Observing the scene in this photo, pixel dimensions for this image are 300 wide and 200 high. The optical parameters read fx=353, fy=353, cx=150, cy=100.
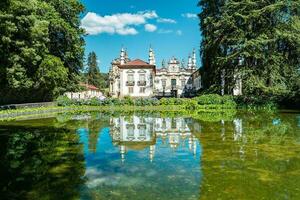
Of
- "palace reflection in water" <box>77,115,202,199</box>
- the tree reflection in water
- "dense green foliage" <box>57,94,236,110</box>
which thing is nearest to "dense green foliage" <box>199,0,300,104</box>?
"dense green foliage" <box>57,94,236,110</box>

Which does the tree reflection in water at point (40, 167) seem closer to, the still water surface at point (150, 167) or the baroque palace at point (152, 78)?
the still water surface at point (150, 167)

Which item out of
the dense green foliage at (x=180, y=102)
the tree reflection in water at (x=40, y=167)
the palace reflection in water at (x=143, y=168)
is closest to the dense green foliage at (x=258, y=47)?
the dense green foliage at (x=180, y=102)

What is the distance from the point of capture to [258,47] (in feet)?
111

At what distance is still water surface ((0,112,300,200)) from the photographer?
6.30 meters

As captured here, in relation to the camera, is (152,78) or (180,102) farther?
(152,78)

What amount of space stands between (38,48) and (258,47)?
20062 millimetres

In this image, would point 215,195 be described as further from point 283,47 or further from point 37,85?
point 283,47

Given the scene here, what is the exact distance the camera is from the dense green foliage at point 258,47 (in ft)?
111

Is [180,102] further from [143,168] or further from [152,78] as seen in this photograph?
[143,168]

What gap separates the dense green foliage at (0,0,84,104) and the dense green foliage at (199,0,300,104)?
15.4 m

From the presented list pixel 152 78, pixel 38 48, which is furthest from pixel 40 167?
pixel 152 78

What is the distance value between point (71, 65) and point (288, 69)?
24396 mm

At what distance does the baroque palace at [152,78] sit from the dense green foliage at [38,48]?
18.7 metres

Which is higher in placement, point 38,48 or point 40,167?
point 38,48
